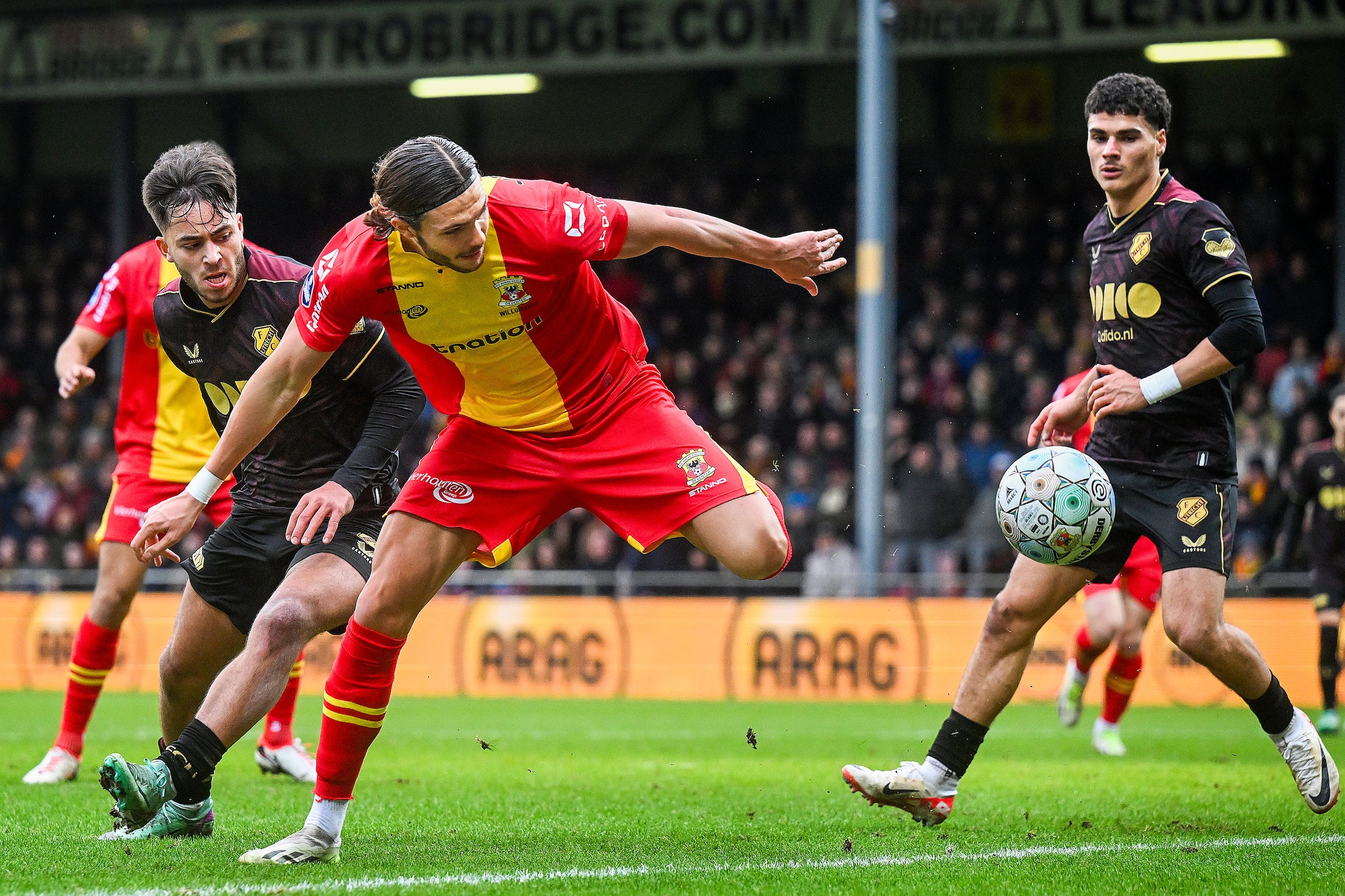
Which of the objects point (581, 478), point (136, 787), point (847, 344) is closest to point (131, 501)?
point (136, 787)

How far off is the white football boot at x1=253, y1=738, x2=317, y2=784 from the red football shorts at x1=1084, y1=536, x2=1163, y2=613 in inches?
174

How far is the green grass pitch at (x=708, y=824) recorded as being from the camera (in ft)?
14.6

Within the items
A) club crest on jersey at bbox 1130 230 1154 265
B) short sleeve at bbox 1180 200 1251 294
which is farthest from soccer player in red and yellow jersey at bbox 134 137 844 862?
short sleeve at bbox 1180 200 1251 294

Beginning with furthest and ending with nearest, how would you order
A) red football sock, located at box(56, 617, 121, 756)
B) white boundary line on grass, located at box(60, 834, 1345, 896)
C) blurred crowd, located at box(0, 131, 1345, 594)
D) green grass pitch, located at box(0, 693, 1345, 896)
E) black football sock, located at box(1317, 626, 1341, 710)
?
blurred crowd, located at box(0, 131, 1345, 594) → black football sock, located at box(1317, 626, 1341, 710) → red football sock, located at box(56, 617, 121, 756) → green grass pitch, located at box(0, 693, 1345, 896) → white boundary line on grass, located at box(60, 834, 1345, 896)

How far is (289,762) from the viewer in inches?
284

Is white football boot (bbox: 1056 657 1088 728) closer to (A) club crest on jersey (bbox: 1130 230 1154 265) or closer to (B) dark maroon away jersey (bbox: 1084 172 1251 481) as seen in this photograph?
(B) dark maroon away jersey (bbox: 1084 172 1251 481)

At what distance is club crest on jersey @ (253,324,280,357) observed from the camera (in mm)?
5746

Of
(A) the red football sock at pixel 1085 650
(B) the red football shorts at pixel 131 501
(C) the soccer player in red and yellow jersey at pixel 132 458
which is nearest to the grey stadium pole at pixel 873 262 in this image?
(A) the red football sock at pixel 1085 650

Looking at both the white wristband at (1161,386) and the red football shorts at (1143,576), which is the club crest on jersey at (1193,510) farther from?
the red football shorts at (1143,576)

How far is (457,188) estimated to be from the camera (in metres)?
4.49

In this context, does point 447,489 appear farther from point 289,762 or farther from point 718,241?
point 289,762

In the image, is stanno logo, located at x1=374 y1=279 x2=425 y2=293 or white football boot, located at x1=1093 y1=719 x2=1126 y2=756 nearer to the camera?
stanno logo, located at x1=374 y1=279 x2=425 y2=293

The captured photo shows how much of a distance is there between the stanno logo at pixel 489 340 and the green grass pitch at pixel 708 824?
1.58 metres

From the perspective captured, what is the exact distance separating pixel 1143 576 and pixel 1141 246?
395 centimetres
